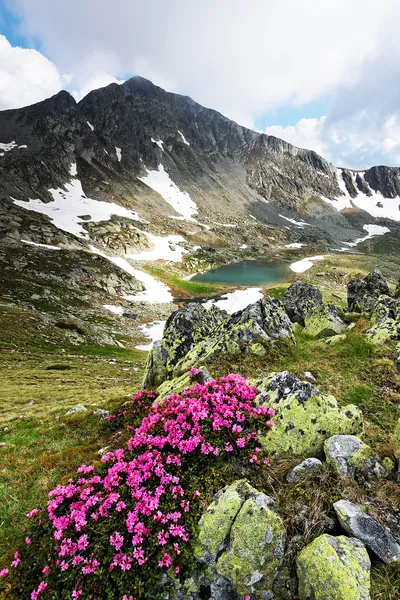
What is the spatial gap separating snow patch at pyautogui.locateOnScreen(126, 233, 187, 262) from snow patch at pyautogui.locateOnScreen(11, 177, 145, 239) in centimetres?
2155

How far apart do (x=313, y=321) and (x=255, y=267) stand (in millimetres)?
118531

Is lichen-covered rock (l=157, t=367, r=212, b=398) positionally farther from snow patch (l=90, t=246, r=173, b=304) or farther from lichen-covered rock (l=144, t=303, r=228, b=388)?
snow patch (l=90, t=246, r=173, b=304)

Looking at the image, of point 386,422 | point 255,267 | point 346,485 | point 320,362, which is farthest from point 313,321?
point 255,267

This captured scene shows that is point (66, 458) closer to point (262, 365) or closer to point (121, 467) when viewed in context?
point (121, 467)

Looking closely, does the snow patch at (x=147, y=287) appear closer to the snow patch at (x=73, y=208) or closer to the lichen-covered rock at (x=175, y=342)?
the snow patch at (x=73, y=208)

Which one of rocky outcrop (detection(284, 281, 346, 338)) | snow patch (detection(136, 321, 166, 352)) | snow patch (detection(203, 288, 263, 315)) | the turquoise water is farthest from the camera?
the turquoise water

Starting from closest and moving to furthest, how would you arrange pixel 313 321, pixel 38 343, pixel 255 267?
pixel 313 321 → pixel 38 343 → pixel 255 267

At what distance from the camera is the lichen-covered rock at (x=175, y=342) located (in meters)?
17.9

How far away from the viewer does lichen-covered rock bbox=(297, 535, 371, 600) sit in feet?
16.2

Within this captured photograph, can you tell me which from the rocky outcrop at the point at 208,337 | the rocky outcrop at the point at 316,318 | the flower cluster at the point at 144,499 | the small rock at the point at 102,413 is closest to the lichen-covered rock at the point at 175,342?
the rocky outcrop at the point at 208,337

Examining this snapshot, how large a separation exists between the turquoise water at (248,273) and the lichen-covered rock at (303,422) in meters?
106

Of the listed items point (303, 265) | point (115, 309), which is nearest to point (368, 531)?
point (115, 309)

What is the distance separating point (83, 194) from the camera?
167 metres

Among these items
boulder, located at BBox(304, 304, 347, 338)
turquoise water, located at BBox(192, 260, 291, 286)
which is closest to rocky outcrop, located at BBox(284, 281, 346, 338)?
boulder, located at BBox(304, 304, 347, 338)
